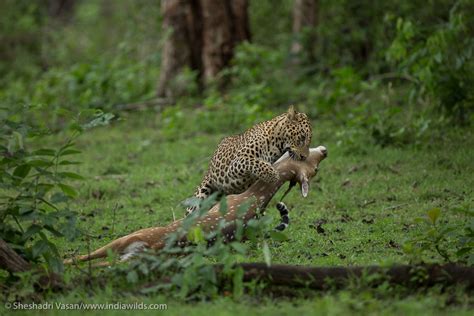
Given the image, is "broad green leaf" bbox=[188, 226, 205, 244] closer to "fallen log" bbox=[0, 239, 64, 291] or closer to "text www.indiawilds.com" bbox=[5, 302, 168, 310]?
"text www.indiawilds.com" bbox=[5, 302, 168, 310]

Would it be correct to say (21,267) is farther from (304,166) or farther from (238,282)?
(304,166)

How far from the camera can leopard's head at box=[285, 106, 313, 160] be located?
32.4ft

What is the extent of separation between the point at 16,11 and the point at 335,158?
57.4 feet

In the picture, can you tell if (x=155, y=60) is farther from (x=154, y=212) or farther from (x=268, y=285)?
(x=268, y=285)

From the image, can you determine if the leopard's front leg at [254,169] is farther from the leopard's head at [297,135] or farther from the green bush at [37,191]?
the green bush at [37,191]

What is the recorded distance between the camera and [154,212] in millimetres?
11492

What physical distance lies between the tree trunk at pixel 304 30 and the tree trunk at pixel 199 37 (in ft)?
4.69

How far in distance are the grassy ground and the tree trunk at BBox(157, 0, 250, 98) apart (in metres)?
2.92

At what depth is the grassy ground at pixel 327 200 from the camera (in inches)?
268

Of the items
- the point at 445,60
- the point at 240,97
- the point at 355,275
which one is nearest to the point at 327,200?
the point at 445,60

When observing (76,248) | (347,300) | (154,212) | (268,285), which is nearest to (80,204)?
(154,212)

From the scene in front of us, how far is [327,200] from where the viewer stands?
1160 cm

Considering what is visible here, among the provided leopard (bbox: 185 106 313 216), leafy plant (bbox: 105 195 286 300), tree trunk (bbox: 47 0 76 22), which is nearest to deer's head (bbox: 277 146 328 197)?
leopard (bbox: 185 106 313 216)

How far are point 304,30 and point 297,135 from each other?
9.95 metres
